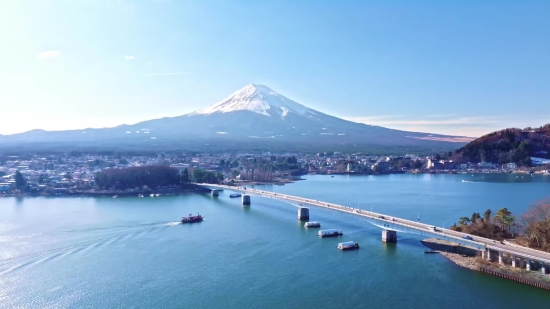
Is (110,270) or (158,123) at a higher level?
(158,123)

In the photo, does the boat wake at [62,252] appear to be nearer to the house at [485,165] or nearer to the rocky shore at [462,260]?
the rocky shore at [462,260]

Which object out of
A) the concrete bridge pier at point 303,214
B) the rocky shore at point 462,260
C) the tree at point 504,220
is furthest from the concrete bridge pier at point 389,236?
the concrete bridge pier at point 303,214

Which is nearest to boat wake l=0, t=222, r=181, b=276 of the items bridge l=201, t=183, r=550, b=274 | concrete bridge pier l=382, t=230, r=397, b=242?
bridge l=201, t=183, r=550, b=274

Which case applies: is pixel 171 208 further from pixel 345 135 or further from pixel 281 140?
pixel 345 135

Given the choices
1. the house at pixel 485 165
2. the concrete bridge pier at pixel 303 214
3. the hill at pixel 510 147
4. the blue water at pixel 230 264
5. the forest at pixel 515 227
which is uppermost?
the hill at pixel 510 147

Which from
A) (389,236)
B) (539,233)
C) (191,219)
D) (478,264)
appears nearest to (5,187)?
(191,219)

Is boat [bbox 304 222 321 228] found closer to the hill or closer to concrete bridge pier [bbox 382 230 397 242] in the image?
concrete bridge pier [bbox 382 230 397 242]

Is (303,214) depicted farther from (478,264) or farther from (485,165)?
(485,165)

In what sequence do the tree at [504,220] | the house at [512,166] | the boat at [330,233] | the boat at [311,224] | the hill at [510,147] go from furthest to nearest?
the hill at [510,147], the house at [512,166], the boat at [311,224], the boat at [330,233], the tree at [504,220]

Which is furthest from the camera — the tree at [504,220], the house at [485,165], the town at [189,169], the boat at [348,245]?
the house at [485,165]

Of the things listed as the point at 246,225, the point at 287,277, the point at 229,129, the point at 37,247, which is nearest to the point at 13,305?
the point at 37,247
